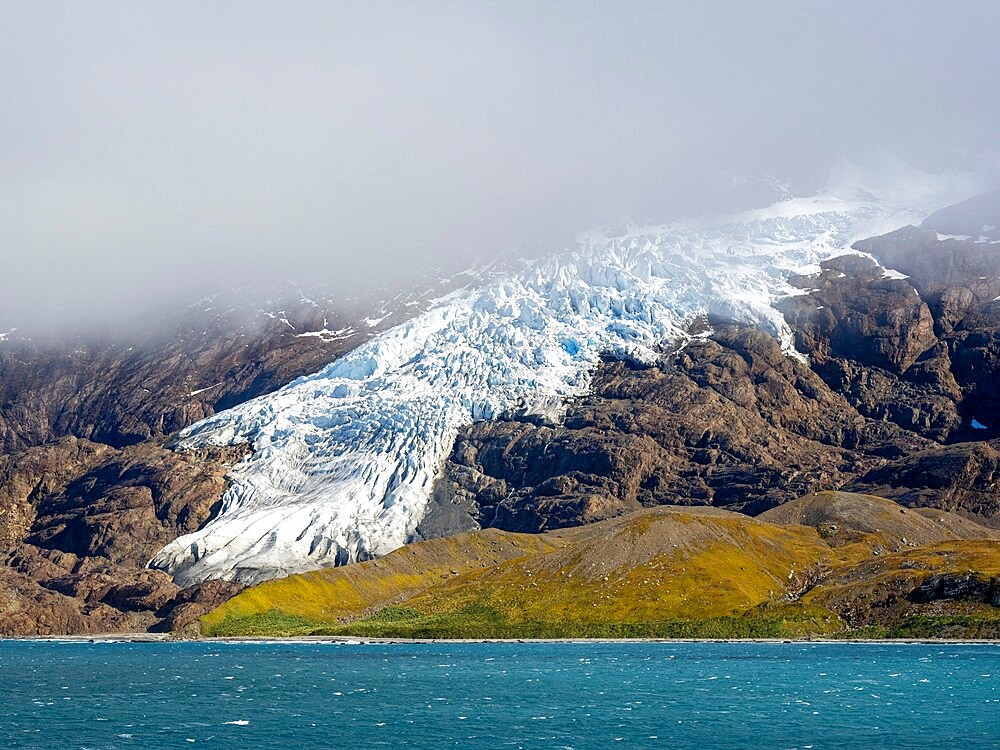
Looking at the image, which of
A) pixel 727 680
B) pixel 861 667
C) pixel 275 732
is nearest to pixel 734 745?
pixel 275 732

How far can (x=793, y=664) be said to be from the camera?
194750mm

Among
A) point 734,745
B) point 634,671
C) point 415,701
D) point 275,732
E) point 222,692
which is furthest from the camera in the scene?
point 634,671

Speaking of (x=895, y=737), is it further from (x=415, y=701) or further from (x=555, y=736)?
(x=415, y=701)

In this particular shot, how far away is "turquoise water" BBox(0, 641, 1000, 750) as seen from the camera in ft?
371

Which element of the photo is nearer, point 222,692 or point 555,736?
point 555,736

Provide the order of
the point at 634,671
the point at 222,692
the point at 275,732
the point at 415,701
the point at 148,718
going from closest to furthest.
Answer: the point at 275,732 < the point at 148,718 < the point at 415,701 < the point at 222,692 < the point at 634,671

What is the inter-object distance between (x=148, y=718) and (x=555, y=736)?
44.4 meters

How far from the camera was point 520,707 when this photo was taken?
138 m

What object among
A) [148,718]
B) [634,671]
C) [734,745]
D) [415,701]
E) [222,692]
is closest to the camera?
[734,745]

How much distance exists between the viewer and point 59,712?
441 ft

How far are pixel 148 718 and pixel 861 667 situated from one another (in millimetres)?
107760

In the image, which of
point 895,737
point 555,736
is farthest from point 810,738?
point 555,736

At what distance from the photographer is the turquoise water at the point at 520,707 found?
113 m

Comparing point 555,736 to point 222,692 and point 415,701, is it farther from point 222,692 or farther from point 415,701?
point 222,692
